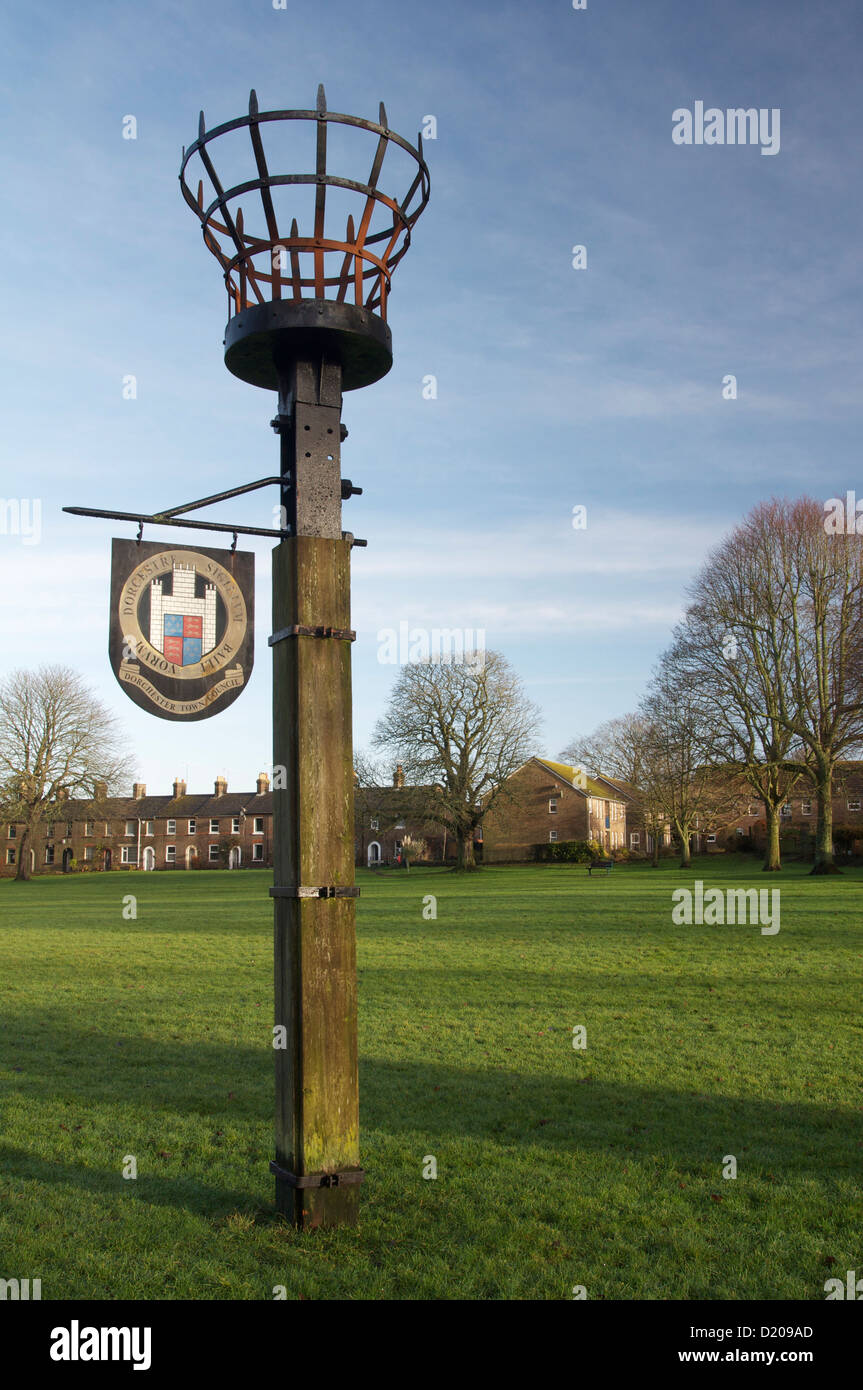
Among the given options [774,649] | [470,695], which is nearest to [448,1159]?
[774,649]

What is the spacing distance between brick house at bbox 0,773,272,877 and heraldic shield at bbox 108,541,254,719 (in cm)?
9437

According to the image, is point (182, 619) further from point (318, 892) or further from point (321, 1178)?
point (321, 1178)

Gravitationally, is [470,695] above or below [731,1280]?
above

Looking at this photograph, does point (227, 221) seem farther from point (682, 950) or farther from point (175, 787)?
point (175, 787)

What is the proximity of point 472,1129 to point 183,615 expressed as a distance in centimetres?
477

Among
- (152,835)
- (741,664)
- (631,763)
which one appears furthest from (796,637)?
(152,835)

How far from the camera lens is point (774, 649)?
43.8 metres

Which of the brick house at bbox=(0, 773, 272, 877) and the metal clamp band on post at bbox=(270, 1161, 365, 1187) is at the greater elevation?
the metal clamp band on post at bbox=(270, 1161, 365, 1187)

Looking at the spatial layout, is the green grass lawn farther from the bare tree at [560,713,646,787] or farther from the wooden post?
the bare tree at [560,713,646,787]

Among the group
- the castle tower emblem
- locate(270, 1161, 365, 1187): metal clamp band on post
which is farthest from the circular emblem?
locate(270, 1161, 365, 1187): metal clamp band on post

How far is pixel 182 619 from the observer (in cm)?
590

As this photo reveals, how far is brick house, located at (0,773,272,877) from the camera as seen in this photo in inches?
3878

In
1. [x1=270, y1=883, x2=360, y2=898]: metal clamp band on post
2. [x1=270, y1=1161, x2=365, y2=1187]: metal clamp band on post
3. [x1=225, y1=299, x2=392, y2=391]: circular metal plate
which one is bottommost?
[x1=270, y1=1161, x2=365, y2=1187]: metal clamp band on post

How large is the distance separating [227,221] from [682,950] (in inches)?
625
